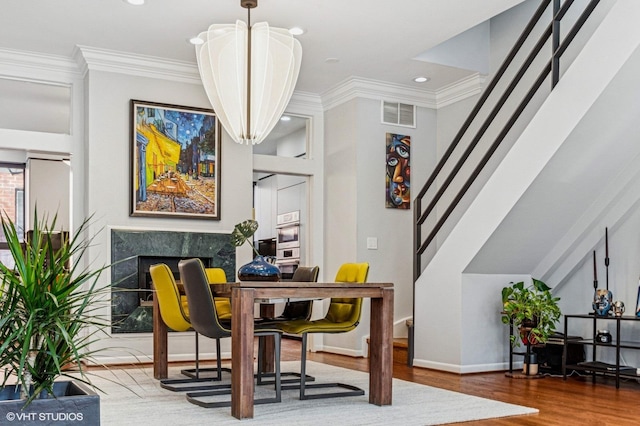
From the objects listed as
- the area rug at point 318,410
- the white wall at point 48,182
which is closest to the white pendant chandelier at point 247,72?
the area rug at point 318,410

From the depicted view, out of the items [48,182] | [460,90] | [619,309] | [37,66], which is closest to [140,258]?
[37,66]

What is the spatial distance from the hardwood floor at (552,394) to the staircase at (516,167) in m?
0.36

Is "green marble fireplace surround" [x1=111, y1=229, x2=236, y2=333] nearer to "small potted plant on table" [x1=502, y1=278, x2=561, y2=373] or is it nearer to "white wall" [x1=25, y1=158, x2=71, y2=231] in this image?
"small potted plant on table" [x1=502, y1=278, x2=561, y2=373]

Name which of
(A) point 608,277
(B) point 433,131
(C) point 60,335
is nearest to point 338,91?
(B) point 433,131

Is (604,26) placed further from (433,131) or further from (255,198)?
(255,198)

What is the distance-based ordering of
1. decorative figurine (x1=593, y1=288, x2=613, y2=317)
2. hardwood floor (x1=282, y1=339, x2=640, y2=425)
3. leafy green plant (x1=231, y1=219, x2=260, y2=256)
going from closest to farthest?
hardwood floor (x1=282, y1=339, x2=640, y2=425), leafy green plant (x1=231, y1=219, x2=260, y2=256), decorative figurine (x1=593, y1=288, x2=613, y2=317)

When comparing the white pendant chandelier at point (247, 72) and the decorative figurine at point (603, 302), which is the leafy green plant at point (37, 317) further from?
the decorative figurine at point (603, 302)

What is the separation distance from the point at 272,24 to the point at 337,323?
2.63m

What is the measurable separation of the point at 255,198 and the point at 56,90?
421cm

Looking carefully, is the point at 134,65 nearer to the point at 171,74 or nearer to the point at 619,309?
the point at 171,74

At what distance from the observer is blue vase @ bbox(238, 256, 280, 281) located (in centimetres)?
438

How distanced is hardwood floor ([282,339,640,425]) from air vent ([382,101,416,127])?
8.78 ft

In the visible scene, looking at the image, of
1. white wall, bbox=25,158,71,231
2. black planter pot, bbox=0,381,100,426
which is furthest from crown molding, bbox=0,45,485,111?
black planter pot, bbox=0,381,100,426

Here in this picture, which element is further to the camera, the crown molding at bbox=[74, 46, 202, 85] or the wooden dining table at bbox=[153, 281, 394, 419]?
the crown molding at bbox=[74, 46, 202, 85]
